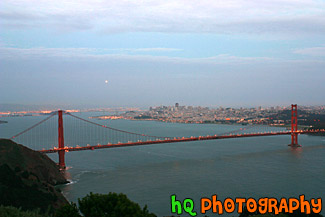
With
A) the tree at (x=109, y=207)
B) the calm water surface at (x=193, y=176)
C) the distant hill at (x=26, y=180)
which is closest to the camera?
the tree at (x=109, y=207)

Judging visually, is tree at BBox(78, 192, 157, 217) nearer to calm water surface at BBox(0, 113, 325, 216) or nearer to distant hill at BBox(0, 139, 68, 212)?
distant hill at BBox(0, 139, 68, 212)

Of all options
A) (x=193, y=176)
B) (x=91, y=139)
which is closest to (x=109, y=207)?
(x=193, y=176)

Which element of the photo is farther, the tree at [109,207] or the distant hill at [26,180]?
the distant hill at [26,180]

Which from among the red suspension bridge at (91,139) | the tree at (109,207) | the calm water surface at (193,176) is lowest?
the calm water surface at (193,176)

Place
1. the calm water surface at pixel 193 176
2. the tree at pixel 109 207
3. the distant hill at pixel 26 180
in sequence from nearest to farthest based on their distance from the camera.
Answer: the tree at pixel 109 207 < the distant hill at pixel 26 180 < the calm water surface at pixel 193 176

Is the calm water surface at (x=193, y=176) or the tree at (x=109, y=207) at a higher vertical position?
the tree at (x=109, y=207)

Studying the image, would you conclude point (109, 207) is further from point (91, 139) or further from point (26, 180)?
point (91, 139)

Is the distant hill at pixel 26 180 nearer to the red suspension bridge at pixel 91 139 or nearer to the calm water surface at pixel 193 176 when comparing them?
the calm water surface at pixel 193 176

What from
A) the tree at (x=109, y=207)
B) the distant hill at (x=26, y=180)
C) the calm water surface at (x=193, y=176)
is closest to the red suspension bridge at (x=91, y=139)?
the calm water surface at (x=193, y=176)

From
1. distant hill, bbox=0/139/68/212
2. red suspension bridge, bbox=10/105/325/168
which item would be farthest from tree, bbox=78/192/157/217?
red suspension bridge, bbox=10/105/325/168
